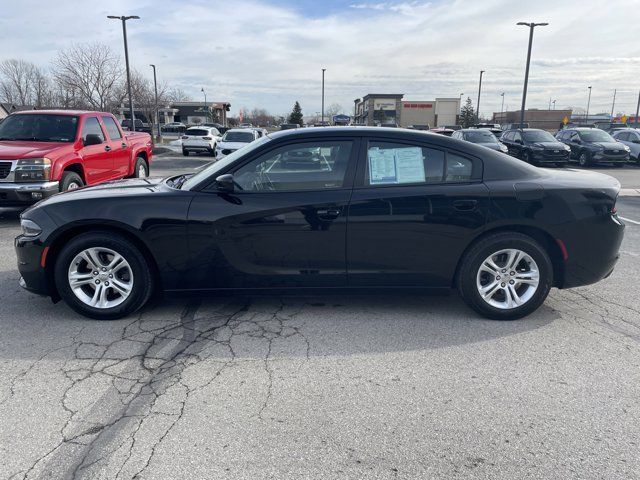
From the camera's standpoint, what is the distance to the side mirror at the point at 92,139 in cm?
877

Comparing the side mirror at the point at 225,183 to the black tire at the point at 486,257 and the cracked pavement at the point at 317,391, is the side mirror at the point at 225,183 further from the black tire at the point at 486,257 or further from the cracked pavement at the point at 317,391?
the black tire at the point at 486,257

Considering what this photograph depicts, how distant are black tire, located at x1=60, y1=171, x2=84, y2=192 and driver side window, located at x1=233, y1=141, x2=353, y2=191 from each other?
535cm

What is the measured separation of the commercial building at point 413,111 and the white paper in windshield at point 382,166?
7724 centimetres

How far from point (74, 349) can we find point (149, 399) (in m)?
1.01

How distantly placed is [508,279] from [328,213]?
1635 millimetres

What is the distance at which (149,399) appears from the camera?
2.95 m

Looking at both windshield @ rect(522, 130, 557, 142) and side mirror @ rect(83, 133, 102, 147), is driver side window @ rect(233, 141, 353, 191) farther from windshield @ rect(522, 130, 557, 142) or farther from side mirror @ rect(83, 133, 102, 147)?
windshield @ rect(522, 130, 557, 142)

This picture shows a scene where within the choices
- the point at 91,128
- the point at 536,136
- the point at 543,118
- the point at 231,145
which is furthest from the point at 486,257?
the point at 543,118

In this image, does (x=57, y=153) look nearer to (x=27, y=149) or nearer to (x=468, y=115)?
(x=27, y=149)

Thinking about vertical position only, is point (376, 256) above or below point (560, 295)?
above

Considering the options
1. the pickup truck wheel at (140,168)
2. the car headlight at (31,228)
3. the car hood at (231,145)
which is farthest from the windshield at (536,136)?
the car headlight at (31,228)

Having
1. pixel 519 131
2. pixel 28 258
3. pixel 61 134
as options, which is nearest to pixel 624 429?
pixel 28 258

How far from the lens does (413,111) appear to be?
269ft

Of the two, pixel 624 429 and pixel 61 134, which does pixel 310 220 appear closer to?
pixel 624 429
